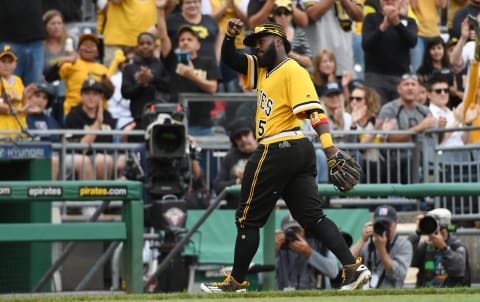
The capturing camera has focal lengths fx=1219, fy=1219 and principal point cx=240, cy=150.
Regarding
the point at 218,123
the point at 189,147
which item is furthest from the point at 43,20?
the point at 189,147

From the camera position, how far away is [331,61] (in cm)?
1545

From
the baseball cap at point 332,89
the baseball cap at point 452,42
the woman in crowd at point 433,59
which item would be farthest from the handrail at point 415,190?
the baseball cap at point 452,42

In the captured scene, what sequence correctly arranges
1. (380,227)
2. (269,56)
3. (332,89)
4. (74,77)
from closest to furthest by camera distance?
(269,56) < (380,227) < (332,89) < (74,77)

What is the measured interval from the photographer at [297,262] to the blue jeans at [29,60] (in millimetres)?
5055

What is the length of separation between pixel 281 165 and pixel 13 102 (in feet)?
18.9

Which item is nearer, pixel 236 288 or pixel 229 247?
pixel 236 288

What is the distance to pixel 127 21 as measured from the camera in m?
16.1

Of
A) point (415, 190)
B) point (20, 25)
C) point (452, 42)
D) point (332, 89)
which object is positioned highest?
point (20, 25)

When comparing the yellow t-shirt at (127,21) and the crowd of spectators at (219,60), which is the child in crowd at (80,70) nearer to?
the crowd of spectators at (219,60)

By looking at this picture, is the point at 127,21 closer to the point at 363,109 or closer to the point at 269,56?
the point at 363,109

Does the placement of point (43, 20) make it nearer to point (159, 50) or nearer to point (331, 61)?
point (159, 50)

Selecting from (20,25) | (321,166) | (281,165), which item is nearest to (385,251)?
(321,166)

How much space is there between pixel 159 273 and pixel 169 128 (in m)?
1.39

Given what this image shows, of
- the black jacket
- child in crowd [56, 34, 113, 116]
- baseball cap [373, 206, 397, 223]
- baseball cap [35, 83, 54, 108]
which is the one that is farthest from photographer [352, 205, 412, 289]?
child in crowd [56, 34, 113, 116]
